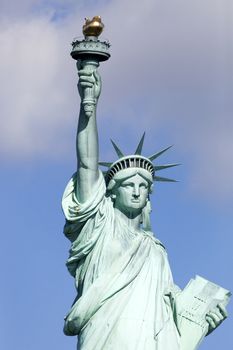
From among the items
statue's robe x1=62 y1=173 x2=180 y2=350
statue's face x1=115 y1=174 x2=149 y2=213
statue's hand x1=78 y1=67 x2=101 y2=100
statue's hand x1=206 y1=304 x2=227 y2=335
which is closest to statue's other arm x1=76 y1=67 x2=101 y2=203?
statue's hand x1=78 y1=67 x2=101 y2=100

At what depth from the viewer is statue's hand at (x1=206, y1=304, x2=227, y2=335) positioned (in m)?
32.7

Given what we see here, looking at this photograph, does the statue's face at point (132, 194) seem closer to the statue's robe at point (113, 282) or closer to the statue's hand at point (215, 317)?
the statue's robe at point (113, 282)

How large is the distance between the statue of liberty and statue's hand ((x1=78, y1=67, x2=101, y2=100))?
0.02 m

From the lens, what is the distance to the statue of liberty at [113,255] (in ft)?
105

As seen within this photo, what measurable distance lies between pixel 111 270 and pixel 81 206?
1.11 m

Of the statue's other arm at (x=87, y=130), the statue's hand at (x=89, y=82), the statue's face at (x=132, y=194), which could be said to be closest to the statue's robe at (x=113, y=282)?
the statue's face at (x=132, y=194)

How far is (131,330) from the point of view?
105ft

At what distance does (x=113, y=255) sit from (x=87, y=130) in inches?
77.2

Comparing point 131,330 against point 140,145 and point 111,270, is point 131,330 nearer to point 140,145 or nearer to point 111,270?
point 111,270

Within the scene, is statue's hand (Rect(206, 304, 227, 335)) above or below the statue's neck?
below

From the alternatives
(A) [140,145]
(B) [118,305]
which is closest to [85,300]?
(B) [118,305]

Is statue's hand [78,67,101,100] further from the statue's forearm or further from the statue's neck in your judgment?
the statue's neck

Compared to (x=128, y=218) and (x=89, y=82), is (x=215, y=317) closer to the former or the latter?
(x=128, y=218)

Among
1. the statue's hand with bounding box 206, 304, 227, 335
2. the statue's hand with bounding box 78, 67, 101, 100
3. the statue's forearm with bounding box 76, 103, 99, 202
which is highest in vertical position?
the statue's hand with bounding box 78, 67, 101, 100
